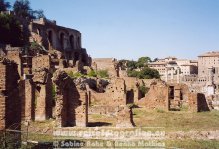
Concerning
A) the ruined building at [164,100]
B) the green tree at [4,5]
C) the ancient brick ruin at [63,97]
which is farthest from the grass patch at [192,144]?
the green tree at [4,5]

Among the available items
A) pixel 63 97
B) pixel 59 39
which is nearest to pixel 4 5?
pixel 59 39

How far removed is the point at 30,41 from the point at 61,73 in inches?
1669

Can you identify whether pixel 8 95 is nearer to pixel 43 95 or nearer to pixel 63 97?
pixel 63 97

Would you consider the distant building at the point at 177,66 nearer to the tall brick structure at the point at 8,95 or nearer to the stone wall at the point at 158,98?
the stone wall at the point at 158,98

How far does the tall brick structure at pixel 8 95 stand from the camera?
12.6 meters

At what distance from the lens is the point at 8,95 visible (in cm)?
1283

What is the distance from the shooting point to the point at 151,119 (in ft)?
77.3

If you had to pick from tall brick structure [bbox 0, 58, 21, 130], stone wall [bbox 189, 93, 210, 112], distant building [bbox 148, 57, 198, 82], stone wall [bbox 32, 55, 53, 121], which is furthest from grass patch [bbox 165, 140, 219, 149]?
distant building [bbox 148, 57, 198, 82]

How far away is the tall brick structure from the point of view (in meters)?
12.6

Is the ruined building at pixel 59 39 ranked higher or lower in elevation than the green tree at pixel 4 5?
lower

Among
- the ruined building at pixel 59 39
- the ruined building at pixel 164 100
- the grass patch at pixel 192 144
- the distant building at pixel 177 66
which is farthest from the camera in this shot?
the distant building at pixel 177 66

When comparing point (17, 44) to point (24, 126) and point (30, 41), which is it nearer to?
point (30, 41)

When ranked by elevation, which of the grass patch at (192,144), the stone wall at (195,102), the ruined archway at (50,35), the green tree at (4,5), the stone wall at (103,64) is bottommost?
the grass patch at (192,144)

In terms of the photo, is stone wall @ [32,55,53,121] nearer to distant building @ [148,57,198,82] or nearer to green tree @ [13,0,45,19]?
green tree @ [13,0,45,19]
